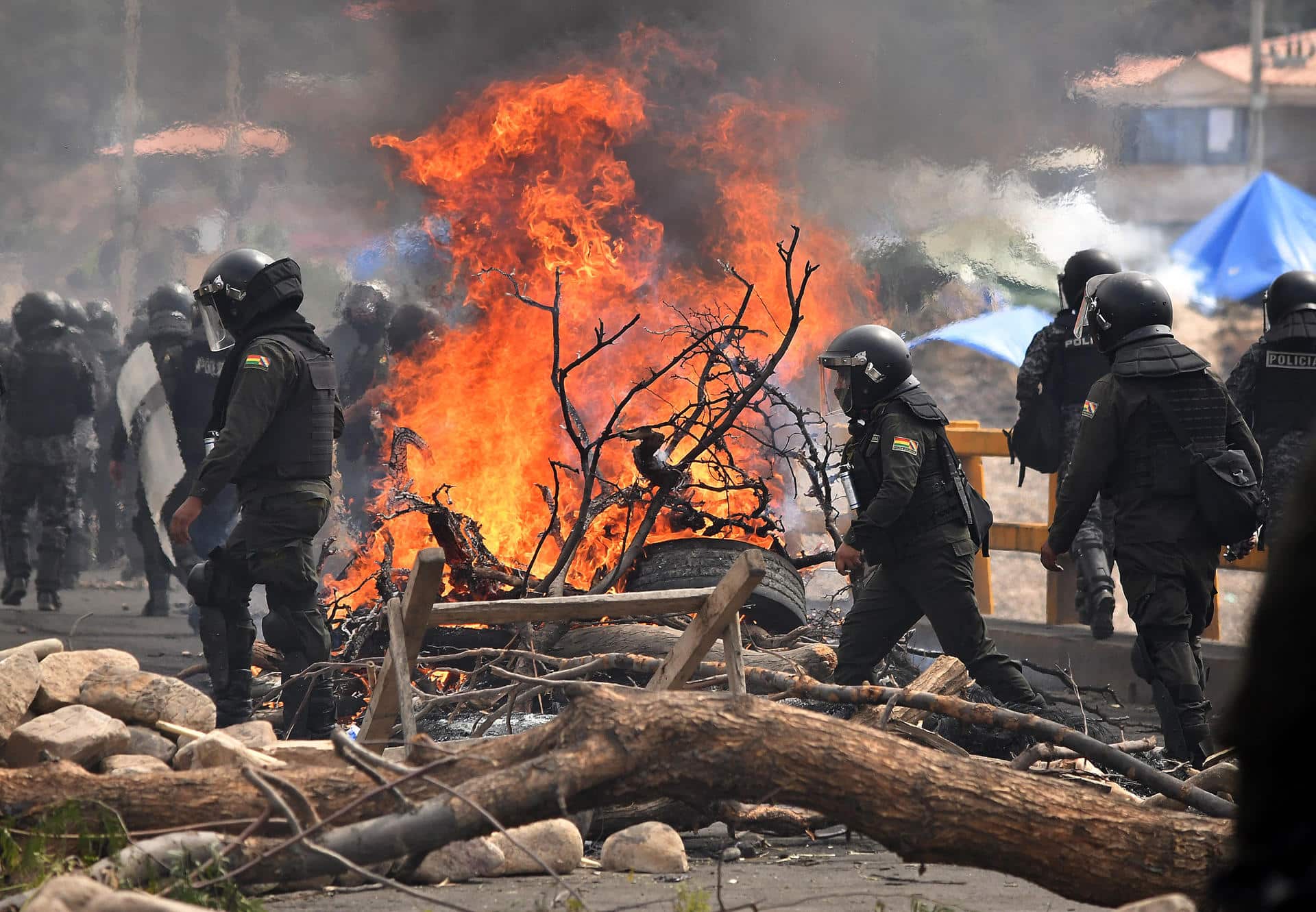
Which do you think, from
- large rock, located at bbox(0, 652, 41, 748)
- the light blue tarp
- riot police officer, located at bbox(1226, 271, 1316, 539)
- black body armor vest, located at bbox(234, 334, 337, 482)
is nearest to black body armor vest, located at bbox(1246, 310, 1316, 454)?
riot police officer, located at bbox(1226, 271, 1316, 539)

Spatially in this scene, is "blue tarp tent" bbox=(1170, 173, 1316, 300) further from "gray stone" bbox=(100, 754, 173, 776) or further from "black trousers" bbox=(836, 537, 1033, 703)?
"gray stone" bbox=(100, 754, 173, 776)

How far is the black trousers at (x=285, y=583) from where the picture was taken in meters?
5.71

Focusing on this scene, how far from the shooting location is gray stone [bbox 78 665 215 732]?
15.0 ft

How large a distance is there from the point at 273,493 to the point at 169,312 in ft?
14.8

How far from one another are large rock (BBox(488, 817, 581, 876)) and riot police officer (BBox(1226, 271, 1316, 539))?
4.61 metres

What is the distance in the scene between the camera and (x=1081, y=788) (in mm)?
3275

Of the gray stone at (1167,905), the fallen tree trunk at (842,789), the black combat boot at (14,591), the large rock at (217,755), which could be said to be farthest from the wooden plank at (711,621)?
the black combat boot at (14,591)

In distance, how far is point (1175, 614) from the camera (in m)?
5.21

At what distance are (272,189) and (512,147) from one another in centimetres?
221

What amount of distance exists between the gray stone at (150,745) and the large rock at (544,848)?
1.24 meters

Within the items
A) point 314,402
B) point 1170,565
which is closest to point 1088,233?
point 1170,565

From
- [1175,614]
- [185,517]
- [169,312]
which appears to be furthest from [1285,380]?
[169,312]

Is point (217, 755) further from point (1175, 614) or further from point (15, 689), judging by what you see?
point (1175, 614)

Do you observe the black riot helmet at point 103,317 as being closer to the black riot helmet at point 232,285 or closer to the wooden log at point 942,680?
the black riot helmet at point 232,285
